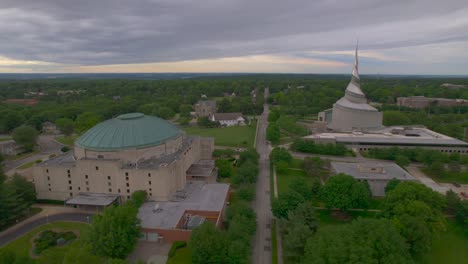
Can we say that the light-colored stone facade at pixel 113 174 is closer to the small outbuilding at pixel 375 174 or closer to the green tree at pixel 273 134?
the small outbuilding at pixel 375 174

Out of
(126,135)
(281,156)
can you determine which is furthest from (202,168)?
(281,156)

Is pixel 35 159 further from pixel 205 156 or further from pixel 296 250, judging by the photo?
pixel 296 250

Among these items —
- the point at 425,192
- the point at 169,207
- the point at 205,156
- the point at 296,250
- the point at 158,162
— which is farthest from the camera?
the point at 205,156

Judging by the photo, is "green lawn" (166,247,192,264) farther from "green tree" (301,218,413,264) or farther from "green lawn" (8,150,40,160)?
"green lawn" (8,150,40,160)

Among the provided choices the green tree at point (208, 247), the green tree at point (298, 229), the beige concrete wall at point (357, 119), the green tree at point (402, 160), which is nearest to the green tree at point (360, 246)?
the green tree at point (298, 229)

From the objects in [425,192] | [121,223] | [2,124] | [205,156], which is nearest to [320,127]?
[205,156]

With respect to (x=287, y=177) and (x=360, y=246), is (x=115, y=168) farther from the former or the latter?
(x=360, y=246)
